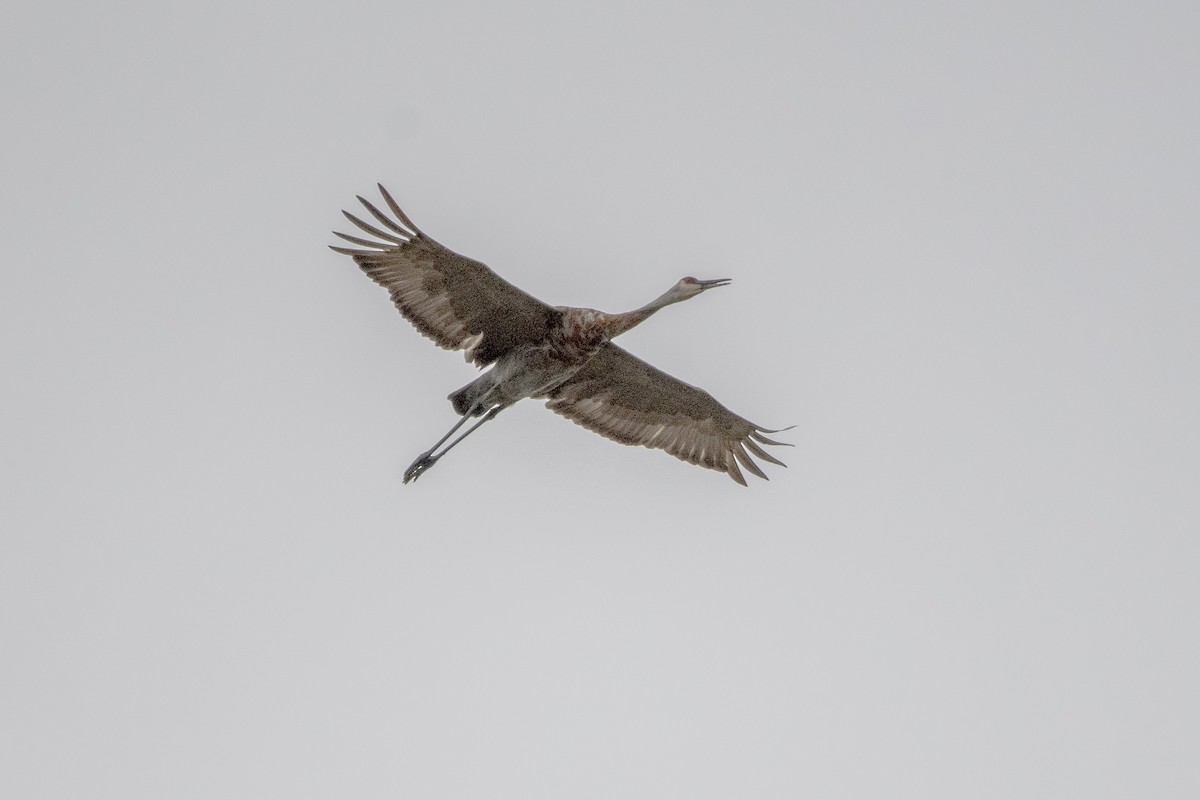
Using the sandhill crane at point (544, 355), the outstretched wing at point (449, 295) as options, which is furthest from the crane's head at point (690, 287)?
the outstretched wing at point (449, 295)

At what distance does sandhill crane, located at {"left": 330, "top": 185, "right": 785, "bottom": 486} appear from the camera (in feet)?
59.5

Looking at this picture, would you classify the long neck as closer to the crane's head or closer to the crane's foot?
the crane's head

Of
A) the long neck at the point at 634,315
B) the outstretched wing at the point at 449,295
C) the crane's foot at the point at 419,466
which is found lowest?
the crane's foot at the point at 419,466

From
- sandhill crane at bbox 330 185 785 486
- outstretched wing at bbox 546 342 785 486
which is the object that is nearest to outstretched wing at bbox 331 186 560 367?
sandhill crane at bbox 330 185 785 486

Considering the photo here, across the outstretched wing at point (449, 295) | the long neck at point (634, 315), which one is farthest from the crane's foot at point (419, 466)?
the long neck at point (634, 315)

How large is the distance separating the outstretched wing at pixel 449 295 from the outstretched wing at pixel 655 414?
129cm

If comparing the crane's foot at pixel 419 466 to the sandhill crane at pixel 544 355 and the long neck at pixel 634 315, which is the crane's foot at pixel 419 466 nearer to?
the sandhill crane at pixel 544 355

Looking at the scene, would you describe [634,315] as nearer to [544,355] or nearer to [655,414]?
[544,355]

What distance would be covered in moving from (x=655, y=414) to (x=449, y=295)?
377 cm

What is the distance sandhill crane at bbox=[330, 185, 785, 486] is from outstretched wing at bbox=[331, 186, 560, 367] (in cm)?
1

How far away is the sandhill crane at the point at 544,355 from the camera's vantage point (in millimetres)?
18125

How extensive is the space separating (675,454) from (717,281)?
399cm

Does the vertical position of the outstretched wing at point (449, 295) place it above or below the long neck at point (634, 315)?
below

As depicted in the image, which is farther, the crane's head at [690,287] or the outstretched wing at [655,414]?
the outstretched wing at [655,414]
